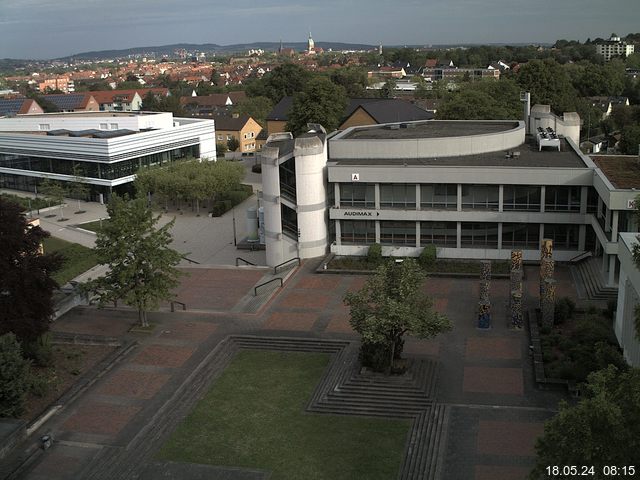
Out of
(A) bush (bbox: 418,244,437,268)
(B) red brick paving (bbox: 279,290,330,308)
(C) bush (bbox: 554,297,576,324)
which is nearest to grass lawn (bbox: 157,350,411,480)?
(B) red brick paving (bbox: 279,290,330,308)

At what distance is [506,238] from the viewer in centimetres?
4175

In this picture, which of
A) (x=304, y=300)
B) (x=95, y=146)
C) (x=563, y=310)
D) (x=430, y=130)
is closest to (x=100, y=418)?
(x=304, y=300)

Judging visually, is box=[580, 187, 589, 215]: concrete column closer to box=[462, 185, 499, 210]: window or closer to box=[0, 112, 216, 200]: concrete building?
box=[462, 185, 499, 210]: window

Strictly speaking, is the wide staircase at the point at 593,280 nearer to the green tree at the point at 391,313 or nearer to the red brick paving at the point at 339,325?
the green tree at the point at 391,313

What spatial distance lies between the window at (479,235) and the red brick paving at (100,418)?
2269 cm

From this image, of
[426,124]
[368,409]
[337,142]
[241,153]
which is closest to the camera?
[368,409]

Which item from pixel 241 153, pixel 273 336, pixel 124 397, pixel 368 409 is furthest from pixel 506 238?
pixel 241 153

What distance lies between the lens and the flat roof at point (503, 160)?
139 ft

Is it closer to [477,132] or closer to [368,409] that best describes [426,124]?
[477,132]

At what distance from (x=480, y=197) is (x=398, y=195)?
15.5 feet

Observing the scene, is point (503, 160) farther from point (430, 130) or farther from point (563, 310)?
point (563, 310)

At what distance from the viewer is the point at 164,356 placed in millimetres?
31062

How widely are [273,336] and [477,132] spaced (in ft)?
83.1

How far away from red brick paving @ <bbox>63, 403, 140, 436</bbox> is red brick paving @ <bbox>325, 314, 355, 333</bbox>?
998 centimetres
